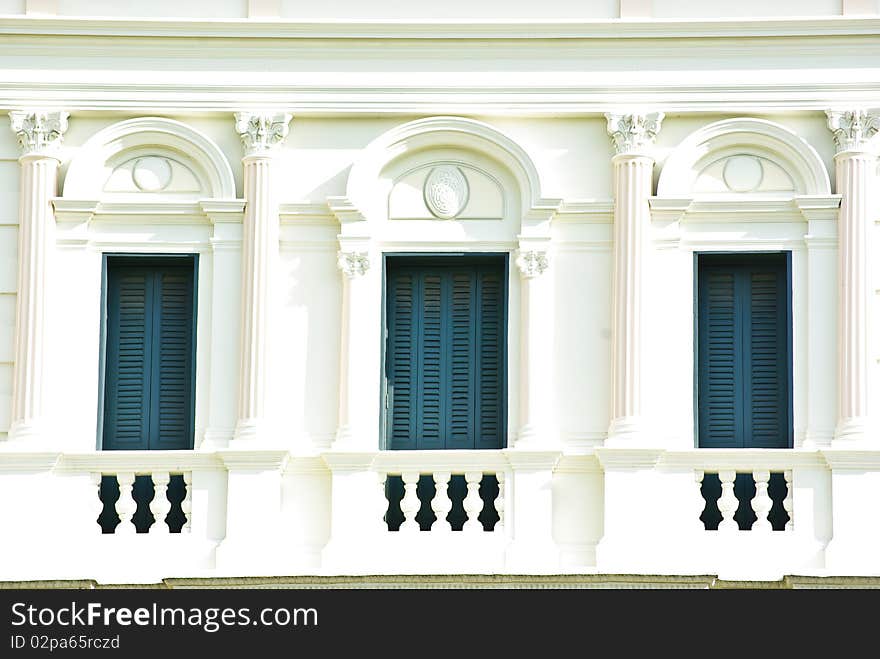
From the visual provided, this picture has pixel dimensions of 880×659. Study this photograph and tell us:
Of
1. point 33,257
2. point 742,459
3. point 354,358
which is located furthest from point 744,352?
point 33,257

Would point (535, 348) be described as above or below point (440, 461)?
above

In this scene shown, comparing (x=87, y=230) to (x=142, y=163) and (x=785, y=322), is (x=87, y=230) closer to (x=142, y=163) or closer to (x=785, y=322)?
(x=142, y=163)

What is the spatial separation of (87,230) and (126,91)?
4.59 feet

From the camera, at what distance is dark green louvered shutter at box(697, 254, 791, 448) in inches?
1034

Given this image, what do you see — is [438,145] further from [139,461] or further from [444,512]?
[139,461]

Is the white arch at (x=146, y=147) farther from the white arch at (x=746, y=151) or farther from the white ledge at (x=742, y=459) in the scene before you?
the white ledge at (x=742, y=459)

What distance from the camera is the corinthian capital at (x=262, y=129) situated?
1039 inches

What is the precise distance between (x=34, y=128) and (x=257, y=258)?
2.51 m

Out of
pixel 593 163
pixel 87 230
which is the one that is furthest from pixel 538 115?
pixel 87 230

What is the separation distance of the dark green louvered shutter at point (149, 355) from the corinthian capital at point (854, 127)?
253 inches

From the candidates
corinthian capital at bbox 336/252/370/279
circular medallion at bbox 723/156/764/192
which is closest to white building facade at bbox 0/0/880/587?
circular medallion at bbox 723/156/764/192

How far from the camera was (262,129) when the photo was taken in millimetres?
26391
